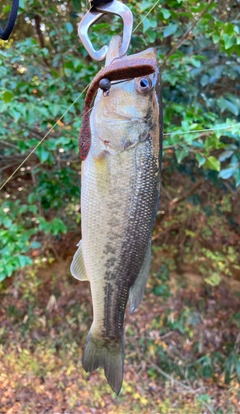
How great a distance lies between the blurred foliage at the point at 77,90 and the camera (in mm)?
1675

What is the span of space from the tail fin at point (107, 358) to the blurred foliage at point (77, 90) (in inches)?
Answer: 26.4

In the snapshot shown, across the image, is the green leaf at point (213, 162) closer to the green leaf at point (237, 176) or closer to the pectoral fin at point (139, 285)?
the green leaf at point (237, 176)

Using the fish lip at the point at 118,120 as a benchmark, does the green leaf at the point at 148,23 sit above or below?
below

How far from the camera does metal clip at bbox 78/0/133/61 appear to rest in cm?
82

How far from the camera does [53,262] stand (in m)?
3.71

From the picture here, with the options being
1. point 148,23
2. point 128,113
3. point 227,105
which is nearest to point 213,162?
point 227,105

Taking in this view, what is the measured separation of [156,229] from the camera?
4070 millimetres

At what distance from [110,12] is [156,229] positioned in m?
3.34

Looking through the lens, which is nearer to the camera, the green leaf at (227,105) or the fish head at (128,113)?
the fish head at (128,113)

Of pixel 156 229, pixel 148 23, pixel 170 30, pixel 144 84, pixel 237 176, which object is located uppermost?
pixel 144 84

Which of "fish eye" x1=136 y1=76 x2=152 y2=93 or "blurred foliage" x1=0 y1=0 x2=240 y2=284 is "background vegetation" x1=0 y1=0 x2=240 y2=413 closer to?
→ "blurred foliage" x1=0 y1=0 x2=240 y2=284

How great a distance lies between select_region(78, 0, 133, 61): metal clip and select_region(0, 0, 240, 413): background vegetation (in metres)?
0.73

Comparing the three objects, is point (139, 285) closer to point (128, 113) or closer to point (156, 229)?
point (128, 113)

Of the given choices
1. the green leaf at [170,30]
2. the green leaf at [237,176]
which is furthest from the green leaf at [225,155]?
the green leaf at [170,30]
